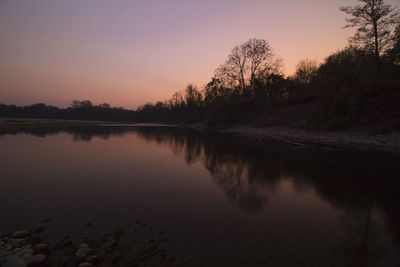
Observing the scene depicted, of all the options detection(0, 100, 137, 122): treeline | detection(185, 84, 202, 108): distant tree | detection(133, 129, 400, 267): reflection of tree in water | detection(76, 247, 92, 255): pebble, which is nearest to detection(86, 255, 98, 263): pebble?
detection(76, 247, 92, 255): pebble

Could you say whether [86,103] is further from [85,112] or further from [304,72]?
[304,72]

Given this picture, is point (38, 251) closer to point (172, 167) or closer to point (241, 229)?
point (241, 229)

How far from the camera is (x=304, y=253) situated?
3.73m

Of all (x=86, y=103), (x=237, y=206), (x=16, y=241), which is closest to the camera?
(x=16, y=241)

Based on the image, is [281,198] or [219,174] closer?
[281,198]

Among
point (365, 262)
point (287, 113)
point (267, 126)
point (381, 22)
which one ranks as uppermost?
point (381, 22)

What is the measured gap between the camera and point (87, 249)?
3760mm

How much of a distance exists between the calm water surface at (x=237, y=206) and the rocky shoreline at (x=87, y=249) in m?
0.38

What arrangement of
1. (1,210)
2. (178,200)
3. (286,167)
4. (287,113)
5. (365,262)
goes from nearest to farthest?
1. (365,262)
2. (1,210)
3. (178,200)
4. (286,167)
5. (287,113)

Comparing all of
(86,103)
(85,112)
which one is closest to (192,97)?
(85,112)

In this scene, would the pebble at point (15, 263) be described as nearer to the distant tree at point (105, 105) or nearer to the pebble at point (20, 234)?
the pebble at point (20, 234)

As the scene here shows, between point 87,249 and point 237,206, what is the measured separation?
4.40 m

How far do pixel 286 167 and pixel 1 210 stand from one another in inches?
512

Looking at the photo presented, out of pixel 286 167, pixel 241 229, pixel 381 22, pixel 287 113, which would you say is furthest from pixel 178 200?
pixel 287 113
